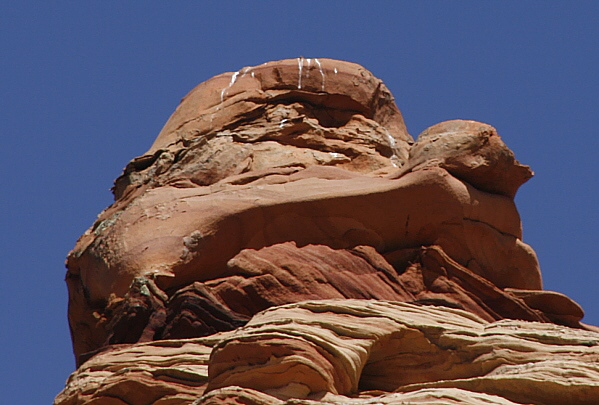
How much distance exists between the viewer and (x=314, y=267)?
1512 cm

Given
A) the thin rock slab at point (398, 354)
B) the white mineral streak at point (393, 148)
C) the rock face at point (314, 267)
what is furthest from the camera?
the white mineral streak at point (393, 148)

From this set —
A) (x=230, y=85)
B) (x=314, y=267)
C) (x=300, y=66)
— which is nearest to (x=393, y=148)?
(x=300, y=66)

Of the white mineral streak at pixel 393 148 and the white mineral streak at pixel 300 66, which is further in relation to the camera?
the white mineral streak at pixel 300 66

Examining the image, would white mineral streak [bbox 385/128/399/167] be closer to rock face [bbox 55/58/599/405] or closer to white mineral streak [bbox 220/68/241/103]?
rock face [bbox 55/58/599/405]

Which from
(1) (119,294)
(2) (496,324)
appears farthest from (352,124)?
Answer: (2) (496,324)

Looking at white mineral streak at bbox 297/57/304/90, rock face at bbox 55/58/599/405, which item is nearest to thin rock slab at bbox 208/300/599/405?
rock face at bbox 55/58/599/405

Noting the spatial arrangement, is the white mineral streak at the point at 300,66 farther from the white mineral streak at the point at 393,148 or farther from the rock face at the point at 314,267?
the white mineral streak at the point at 393,148

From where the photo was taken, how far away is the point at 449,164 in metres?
Answer: 16.1

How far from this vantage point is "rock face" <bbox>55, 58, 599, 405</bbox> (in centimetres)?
1277

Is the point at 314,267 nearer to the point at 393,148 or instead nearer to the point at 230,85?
the point at 393,148

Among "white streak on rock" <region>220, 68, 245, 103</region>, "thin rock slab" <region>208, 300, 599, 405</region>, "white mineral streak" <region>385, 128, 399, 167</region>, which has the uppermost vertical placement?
"white streak on rock" <region>220, 68, 245, 103</region>

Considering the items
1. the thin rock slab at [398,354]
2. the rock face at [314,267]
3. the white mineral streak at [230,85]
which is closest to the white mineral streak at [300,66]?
the rock face at [314,267]

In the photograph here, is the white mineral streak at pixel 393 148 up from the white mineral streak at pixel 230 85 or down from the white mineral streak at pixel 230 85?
down

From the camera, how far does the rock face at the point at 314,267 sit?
41.9ft
